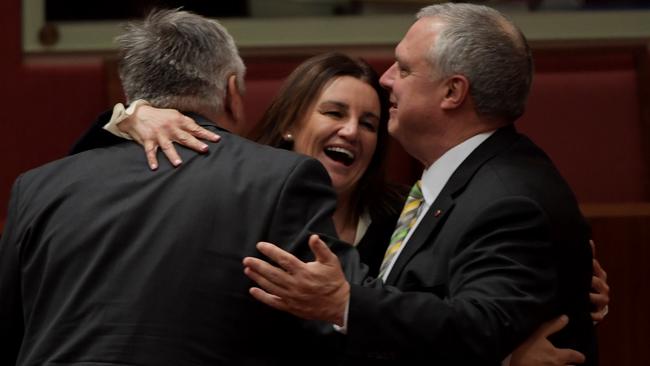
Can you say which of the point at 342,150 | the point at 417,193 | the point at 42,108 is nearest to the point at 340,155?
the point at 342,150

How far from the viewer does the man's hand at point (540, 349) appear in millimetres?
1665

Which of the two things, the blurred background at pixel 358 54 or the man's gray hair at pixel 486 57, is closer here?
the man's gray hair at pixel 486 57

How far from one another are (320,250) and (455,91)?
0.41 meters

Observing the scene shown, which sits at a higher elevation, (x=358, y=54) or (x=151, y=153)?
(x=151, y=153)

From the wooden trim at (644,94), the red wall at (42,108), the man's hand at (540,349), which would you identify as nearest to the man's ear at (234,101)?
the man's hand at (540,349)

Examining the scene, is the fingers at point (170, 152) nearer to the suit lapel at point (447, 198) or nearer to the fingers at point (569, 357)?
the suit lapel at point (447, 198)

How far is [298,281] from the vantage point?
5.12 feet

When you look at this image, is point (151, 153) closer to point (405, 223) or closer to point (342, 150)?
point (405, 223)

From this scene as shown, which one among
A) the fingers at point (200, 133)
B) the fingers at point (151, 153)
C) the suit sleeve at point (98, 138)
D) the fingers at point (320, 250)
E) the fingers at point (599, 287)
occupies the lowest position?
the fingers at point (599, 287)

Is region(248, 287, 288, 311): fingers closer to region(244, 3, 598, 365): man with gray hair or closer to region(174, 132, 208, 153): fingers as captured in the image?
region(244, 3, 598, 365): man with gray hair

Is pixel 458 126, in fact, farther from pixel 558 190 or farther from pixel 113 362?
pixel 113 362

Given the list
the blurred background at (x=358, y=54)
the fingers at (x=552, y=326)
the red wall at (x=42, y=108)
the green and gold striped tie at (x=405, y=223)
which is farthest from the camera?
the red wall at (x=42, y=108)

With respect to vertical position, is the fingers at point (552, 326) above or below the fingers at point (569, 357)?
above

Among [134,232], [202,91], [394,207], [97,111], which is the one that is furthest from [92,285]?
[97,111]
